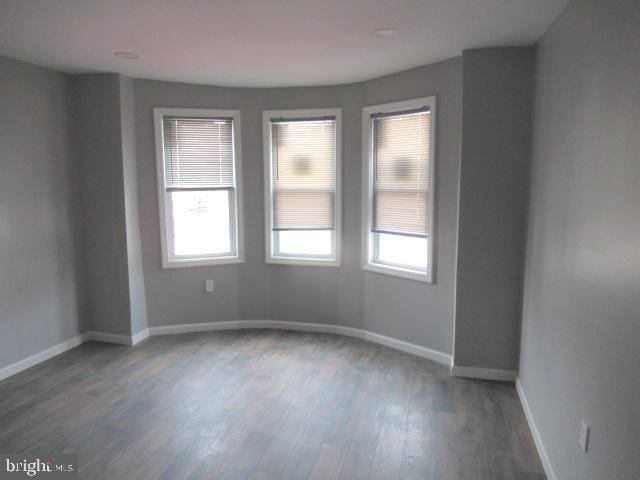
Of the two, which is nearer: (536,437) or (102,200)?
(536,437)

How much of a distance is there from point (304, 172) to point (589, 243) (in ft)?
10.1

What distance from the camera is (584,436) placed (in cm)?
199

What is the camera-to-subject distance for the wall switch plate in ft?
6.44

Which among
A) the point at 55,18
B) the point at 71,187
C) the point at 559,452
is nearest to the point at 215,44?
the point at 55,18

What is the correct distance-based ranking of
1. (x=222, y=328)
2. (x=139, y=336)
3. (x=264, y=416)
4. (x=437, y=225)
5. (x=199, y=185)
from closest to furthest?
(x=264, y=416) < (x=437, y=225) < (x=139, y=336) < (x=199, y=185) < (x=222, y=328)

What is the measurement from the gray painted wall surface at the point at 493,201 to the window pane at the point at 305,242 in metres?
1.60

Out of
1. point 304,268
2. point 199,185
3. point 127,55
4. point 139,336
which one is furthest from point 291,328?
point 127,55

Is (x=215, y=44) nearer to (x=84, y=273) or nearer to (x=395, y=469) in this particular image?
(x=84, y=273)

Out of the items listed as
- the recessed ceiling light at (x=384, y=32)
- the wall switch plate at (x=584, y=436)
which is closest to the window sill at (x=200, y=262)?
the recessed ceiling light at (x=384, y=32)

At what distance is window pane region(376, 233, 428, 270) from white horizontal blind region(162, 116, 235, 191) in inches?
65.6

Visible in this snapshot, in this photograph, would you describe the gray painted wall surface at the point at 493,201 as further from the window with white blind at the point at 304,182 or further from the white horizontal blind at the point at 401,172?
the window with white blind at the point at 304,182

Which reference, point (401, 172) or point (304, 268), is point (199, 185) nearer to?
point (304, 268)

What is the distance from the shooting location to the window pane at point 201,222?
4.71m

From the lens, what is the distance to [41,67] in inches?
155
